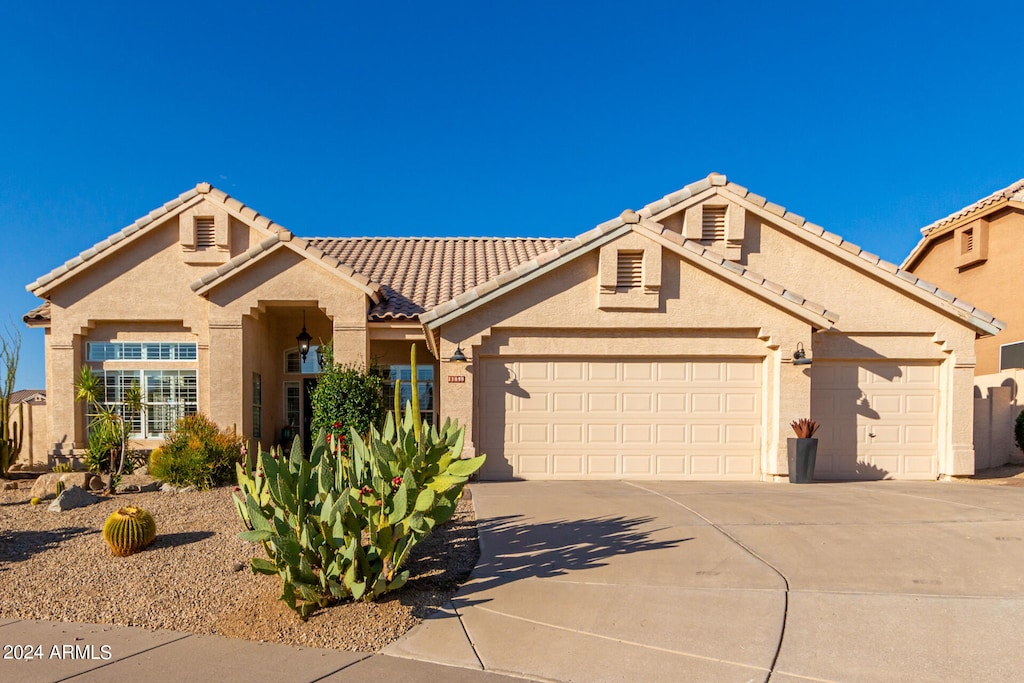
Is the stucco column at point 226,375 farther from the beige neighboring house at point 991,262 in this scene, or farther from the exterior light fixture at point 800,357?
the beige neighboring house at point 991,262

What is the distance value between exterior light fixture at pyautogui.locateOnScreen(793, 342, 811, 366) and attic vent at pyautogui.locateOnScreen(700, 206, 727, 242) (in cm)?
251

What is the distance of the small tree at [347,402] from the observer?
10555 millimetres

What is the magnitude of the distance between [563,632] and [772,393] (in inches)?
298

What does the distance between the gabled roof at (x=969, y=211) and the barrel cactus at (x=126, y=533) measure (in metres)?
20.6

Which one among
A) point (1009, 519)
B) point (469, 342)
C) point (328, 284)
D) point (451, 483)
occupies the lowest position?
point (1009, 519)

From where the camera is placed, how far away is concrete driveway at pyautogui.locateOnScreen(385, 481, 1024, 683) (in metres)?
4.13

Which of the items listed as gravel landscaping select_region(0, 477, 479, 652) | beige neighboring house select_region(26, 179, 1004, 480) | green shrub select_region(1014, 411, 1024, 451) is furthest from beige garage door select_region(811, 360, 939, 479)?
gravel landscaping select_region(0, 477, 479, 652)

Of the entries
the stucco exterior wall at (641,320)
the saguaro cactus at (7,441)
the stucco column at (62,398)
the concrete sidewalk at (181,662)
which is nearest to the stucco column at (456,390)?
the stucco exterior wall at (641,320)

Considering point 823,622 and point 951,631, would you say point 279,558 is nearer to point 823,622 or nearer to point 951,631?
point 823,622

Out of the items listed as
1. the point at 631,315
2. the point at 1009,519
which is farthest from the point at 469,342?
the point at 1009,519

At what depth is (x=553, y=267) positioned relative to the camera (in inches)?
411

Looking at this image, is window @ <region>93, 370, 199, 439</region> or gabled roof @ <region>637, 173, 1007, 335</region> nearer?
gabled roof @ <region>637, 173, 1007, 335</region>

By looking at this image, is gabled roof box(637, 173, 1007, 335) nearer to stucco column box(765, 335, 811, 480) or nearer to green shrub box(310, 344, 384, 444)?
stucco column box(765, 335, 811, 480)

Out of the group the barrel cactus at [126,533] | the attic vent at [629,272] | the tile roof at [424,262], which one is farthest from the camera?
the tile roof at [424,262]
